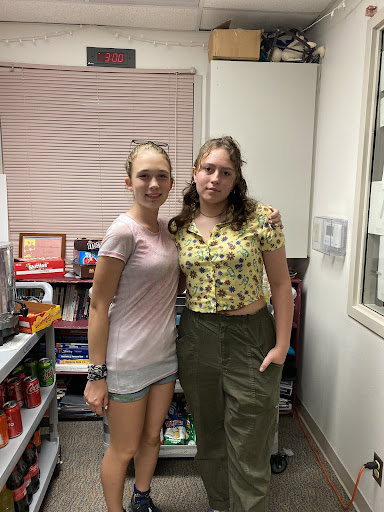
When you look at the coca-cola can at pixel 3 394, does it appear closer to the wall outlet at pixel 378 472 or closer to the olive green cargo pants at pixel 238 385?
the olive green cargo pants at pixel 238 385

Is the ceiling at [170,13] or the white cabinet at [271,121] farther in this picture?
the white cabinet at [271,121]

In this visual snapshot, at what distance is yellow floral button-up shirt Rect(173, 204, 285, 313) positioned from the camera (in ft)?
4.28

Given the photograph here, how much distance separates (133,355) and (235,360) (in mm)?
357

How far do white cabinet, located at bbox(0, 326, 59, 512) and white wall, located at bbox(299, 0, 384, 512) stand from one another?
1.41m

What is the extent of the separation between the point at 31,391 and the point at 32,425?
0.50 ft

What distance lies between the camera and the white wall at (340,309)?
1.65 meters

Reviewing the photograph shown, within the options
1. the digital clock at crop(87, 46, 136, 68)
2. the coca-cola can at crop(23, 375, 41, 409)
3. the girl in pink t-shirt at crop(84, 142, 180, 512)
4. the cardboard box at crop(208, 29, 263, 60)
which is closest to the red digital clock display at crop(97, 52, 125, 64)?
the digital clock at crop(87, 46, 136, 68)

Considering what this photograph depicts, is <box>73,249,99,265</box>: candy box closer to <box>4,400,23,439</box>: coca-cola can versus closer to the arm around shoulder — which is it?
<box>4,400,23,439</box>: coca-cola can

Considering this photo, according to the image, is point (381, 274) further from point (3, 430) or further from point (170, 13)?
point (170, 13)

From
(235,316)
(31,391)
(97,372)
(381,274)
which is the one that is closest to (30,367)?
(31,391)

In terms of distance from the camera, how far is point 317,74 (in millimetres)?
2232

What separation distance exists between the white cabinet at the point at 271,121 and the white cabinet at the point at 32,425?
57.9 inches

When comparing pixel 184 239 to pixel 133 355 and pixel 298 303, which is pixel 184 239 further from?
pixel 298 303

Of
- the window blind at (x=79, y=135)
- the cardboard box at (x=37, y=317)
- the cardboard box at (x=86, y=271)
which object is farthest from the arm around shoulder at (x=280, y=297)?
the window blind at (x=79, y=135)
